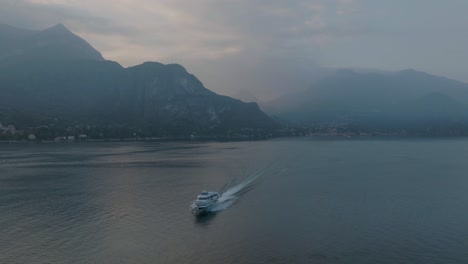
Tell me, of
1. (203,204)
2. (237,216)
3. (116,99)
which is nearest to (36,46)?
(116,99)

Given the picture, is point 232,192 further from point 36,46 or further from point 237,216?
point 36,46

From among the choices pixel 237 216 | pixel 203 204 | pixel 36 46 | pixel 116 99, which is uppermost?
pixel 36 46

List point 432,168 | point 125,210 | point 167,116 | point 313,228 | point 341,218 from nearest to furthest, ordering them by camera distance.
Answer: point 313,228
point 341,218
point 125,210
point 432,168
point 167,116

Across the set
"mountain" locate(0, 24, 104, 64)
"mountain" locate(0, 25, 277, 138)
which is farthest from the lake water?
"mountain" locate(0, 24, 104, 64)

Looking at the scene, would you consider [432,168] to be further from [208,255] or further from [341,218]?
[208,255]

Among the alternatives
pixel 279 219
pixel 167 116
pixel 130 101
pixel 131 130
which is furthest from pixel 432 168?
pixel 130 101

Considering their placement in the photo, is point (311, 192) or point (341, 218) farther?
point (311, 192)
